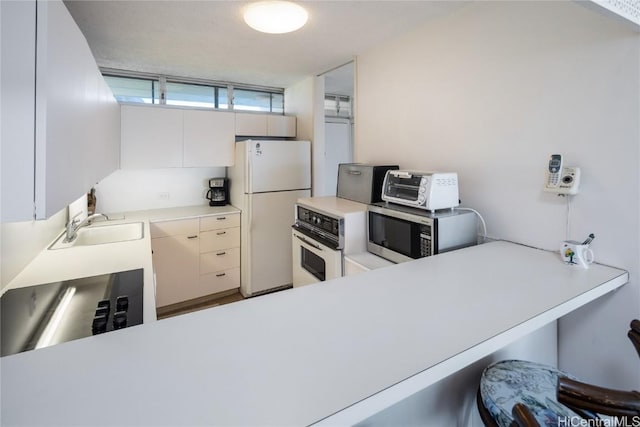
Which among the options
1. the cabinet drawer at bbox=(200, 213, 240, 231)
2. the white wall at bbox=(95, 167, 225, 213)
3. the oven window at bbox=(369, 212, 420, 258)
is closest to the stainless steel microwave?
the oven window at bbox=(369, 212, 420, 258)

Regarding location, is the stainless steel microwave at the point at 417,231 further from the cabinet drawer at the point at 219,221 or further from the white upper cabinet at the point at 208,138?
the white upper cabinet at the point at 208,138

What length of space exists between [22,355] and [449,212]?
1839 millimetres

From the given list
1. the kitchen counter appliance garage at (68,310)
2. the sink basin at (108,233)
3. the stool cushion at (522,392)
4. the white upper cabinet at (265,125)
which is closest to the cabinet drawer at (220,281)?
the sink basin at (108,233)

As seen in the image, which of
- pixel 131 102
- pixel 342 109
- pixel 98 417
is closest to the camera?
pixel 98 417

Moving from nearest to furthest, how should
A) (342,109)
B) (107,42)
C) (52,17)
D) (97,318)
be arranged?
(52,17) < (97,318) < (107,42) < (342,109)

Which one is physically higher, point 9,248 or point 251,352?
point 9,248

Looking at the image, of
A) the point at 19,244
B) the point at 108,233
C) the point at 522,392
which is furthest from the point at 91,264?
the point at 522,392

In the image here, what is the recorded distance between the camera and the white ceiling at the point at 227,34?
1911mm

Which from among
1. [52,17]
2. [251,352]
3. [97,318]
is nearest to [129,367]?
[251,352]

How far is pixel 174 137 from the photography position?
3262 mm

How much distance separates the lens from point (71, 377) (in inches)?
27.6

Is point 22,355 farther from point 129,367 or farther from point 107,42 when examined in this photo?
point 107,42

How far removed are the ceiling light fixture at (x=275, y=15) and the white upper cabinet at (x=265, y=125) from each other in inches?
68.7

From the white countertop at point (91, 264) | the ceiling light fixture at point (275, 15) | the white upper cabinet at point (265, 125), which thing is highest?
the ceiling light fixture at point (275, 15)
